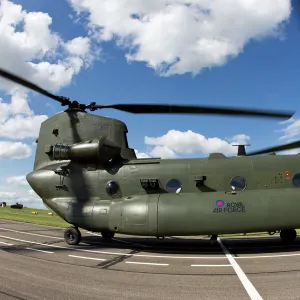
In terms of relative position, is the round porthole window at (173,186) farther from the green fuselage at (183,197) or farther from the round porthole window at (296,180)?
the round porthole window at (296,180)

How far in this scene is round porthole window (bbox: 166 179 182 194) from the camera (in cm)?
1234

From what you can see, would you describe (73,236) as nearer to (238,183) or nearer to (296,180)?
(238,183)

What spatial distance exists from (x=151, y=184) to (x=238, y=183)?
11.1ft

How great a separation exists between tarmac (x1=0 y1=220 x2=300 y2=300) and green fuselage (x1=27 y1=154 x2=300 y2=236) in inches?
40.2

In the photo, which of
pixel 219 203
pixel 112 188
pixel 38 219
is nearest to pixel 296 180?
pixel 219 203

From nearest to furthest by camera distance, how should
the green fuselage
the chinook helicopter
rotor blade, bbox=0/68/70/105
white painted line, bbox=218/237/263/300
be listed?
1. white painted line, bbox=218/237/263/300
2. the green fuselage
3. the chinook helicopter
4. rotor blade, bbox=0/68/70/105

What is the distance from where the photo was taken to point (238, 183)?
464 inches

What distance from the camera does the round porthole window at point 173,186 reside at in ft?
40.5

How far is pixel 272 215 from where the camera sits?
1045cm

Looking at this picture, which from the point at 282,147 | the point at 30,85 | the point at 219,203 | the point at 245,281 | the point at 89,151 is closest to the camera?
the point at 245,281

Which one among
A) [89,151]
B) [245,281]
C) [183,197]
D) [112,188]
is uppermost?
[89,151]

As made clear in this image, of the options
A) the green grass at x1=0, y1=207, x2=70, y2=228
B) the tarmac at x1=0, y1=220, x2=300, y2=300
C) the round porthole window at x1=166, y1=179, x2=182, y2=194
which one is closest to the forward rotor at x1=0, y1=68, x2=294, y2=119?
the round porthole window at x1=166, y1=179, x2=182, y2=194

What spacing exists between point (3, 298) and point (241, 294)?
4513 mm

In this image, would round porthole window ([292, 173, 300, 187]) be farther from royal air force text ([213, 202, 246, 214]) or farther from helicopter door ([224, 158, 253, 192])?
royal air force text ([213, 202, 246, 214])
